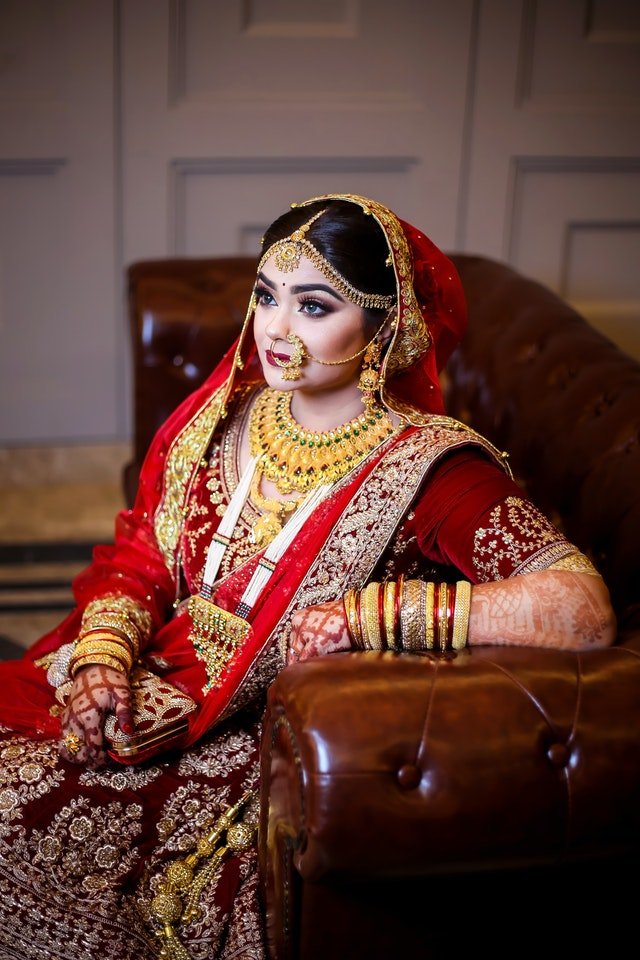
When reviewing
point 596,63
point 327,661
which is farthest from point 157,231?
point 327,661

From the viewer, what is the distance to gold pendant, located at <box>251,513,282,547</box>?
175 centimetres

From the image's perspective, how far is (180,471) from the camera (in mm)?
1898

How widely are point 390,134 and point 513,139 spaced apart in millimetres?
429

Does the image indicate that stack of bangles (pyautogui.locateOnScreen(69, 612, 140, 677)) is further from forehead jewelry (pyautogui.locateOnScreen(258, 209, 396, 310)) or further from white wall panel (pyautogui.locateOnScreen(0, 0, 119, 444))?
white wall panel (pyautogui.locateOnScreen(0, 0, 119, 444))

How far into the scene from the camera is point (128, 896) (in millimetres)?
1559

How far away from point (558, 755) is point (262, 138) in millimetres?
2952

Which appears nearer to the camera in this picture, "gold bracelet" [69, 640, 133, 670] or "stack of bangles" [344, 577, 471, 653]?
"stack of bangles" [344, 577, 471, 653]

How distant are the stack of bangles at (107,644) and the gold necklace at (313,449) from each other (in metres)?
0.33

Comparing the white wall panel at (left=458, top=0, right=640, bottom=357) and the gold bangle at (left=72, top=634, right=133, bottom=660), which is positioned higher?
the white wall panel at (left=458, top=0, right=640, bottom=357)

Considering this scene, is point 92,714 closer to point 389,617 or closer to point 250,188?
point 389,617

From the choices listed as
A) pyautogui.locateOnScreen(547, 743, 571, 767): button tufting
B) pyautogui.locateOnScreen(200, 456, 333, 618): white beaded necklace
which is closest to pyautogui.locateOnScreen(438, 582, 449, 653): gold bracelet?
pyautogui.locateOnScreen(547, 743, 571, 767): button tufting

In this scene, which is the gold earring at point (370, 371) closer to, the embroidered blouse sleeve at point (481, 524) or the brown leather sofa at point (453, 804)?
the embroidered blouse sleeve at point (481, 524)

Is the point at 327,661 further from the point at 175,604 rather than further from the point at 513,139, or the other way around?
the point at 513,139

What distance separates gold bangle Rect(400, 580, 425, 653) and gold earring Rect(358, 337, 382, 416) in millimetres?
402
